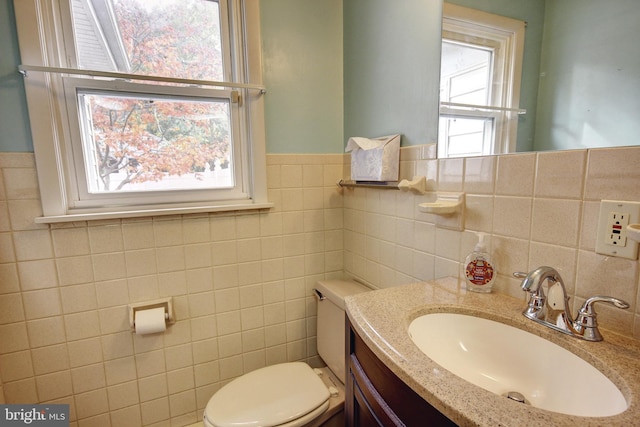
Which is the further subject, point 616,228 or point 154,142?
point 154,142

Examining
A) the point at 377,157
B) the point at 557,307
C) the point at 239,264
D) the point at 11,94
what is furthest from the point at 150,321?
the point at 557,307

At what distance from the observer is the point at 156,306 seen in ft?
4.42

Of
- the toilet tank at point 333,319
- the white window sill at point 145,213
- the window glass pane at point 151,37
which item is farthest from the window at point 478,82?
the window glass pane at point 151,37

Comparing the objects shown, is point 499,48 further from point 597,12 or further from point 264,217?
point 264,217

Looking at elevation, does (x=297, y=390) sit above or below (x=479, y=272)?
below

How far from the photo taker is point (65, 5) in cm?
116

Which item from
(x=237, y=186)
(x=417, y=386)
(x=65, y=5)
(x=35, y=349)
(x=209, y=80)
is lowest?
(x=35, y=349)

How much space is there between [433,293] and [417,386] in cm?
42

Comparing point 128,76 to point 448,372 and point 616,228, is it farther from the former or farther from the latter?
point 616,228

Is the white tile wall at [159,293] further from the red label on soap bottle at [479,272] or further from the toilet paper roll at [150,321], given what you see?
the red label on soap bottle at [479,272]

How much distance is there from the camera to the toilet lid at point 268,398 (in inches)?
43.8

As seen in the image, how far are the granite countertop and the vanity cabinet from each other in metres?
0.04

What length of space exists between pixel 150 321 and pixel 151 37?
1.20 m

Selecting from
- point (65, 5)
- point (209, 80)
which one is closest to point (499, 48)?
point (209, 80)
